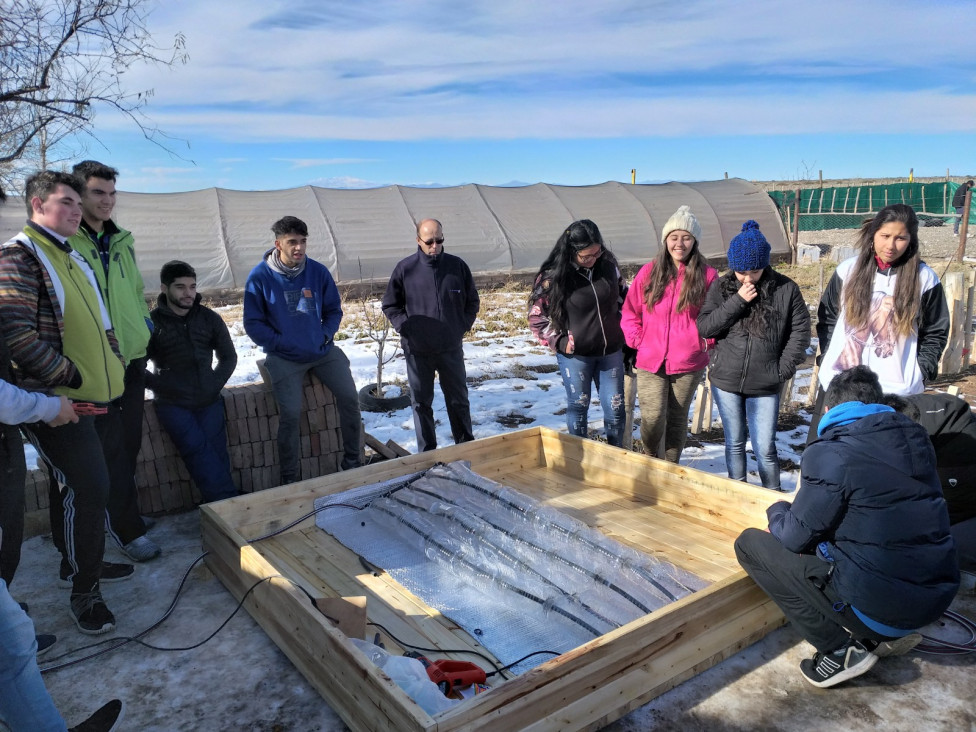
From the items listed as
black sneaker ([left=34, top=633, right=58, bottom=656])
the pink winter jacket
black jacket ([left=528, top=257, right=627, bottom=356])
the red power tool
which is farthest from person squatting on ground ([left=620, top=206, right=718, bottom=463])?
black sneaker ([left=34, top=633, right=58, bottom=656])

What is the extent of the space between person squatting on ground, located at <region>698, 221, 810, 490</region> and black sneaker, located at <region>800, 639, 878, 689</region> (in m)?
1.35

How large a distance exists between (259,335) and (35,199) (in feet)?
5.25

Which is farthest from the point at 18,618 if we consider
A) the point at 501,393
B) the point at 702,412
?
the point at 501,393

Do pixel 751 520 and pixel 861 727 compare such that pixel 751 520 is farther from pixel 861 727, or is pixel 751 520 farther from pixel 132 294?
pixel 132 294

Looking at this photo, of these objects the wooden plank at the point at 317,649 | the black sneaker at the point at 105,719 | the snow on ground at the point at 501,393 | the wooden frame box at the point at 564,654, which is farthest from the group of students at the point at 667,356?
the snow on ground at the point at 501,393

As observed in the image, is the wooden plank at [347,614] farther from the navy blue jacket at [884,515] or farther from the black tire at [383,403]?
the black tire at [383,403]

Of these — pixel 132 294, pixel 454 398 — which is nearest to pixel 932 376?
pixel 454 398

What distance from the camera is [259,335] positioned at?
A: 4180mm

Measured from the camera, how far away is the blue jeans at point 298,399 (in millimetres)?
4289

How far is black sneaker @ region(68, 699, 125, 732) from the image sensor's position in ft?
7.48

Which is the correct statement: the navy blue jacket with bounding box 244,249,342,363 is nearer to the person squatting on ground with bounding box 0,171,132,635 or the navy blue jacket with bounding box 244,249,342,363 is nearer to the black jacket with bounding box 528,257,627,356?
the person squatting on ground with bounding box 0,171,132,635

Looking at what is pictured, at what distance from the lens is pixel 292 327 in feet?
13.9

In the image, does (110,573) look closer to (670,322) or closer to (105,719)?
(105,719)

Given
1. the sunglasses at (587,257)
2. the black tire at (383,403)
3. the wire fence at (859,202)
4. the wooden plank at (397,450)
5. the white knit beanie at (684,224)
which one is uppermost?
the wire fence at (859,202)
